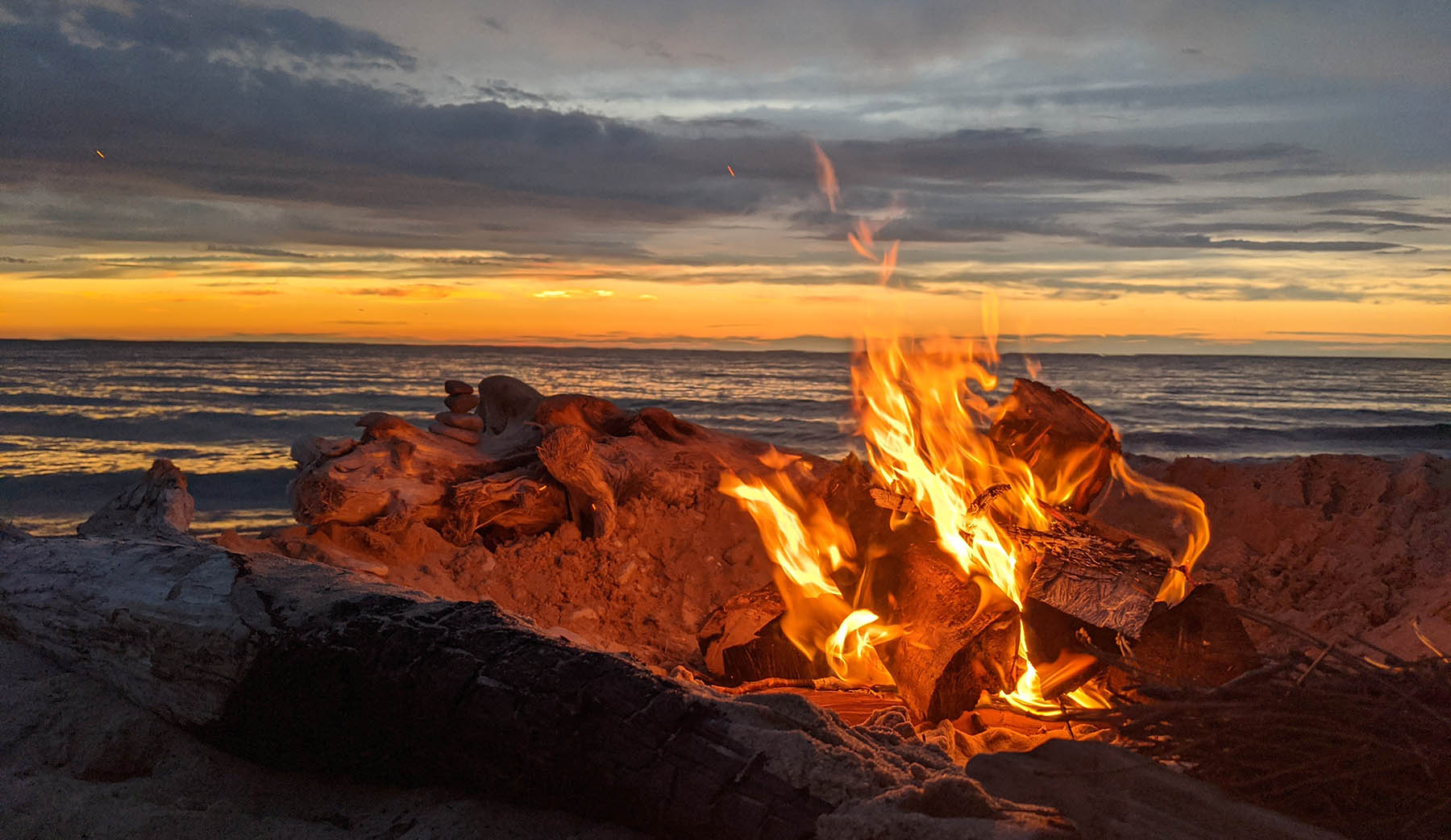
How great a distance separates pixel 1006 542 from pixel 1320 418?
25.2 metres

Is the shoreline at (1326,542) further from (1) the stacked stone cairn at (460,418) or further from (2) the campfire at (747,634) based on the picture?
(1) the stacked stone cairn at (460,418)

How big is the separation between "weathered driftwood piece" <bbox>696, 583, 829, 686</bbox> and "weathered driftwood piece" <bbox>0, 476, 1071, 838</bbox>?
6.89ft

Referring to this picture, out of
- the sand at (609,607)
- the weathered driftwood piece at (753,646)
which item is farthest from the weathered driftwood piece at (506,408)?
the weathered driftwood piece at (753,646)

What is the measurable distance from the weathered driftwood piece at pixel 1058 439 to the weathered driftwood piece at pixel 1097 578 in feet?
2.30

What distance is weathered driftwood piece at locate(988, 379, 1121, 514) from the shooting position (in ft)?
15.9

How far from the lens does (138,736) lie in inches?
118

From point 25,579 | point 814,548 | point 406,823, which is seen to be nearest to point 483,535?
point 814,548

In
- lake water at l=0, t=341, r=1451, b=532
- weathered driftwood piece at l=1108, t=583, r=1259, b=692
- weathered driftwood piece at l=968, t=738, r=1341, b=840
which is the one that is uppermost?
weathered driftwood piece at l=968, t=738, r=1341, b=840

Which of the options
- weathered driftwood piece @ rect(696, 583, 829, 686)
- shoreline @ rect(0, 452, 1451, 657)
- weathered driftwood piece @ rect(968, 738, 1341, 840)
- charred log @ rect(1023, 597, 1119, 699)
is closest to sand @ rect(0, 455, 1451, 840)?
shoreline @ rect(0, 452, 1451, 657)

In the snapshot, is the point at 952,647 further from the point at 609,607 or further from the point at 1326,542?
the point at 1326,542

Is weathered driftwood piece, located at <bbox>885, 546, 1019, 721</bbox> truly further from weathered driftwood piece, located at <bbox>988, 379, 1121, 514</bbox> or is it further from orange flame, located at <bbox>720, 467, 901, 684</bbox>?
weathered driftwood piece, located at <bbox>988, 379, 1121, 514</bbox>

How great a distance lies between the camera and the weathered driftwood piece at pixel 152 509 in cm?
502

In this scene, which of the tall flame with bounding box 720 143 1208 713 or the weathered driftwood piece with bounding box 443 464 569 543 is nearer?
the tall flame with bounding box 720 143 1208 713

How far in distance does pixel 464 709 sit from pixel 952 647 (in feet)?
7.57
